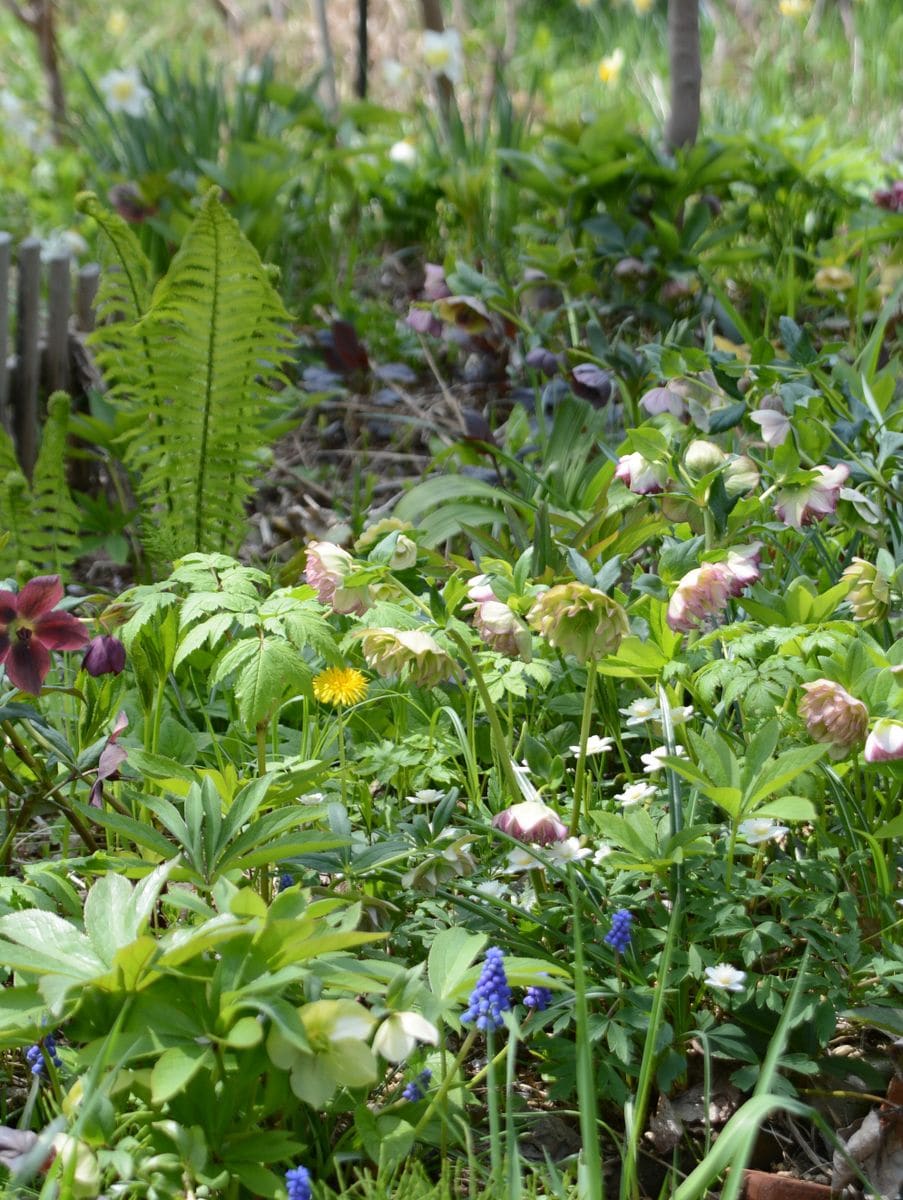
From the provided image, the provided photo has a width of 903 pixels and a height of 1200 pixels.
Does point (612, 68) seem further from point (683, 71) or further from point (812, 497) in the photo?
point (812, 497)

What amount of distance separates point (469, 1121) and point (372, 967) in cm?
20

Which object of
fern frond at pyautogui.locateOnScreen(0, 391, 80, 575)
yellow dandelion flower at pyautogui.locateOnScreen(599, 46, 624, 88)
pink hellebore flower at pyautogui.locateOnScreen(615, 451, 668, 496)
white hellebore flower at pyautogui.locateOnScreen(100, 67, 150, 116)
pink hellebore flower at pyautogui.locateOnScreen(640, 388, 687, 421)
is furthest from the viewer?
yellow dandelion flower at pyautogui.locateOnScreen(599, 46, 624, 88)

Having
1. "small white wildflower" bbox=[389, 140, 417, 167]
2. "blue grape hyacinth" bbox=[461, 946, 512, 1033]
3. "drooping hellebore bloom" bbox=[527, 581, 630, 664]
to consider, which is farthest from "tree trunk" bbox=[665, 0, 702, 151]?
"blue grape hyacinth" bbox=[461, 946, 512, 1033]

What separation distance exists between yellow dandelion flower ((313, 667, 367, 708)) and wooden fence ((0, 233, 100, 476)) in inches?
55.3

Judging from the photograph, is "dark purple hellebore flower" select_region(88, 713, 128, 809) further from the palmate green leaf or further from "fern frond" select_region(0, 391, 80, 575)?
"fern frond" select_region(0, 391, 80, 575)

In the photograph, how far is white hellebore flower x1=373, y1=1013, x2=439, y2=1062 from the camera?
0.96 m

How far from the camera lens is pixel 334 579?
4.33 feet

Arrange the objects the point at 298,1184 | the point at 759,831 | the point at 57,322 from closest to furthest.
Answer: the point at 298,1184, the point at 759,831, the point at 57,322

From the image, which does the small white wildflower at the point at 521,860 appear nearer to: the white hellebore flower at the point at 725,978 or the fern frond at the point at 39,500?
the white hellebore flower at the point at 725,978

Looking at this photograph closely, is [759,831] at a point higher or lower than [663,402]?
lower

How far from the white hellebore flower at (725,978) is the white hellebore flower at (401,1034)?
321mm

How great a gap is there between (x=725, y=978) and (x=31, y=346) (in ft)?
6.67

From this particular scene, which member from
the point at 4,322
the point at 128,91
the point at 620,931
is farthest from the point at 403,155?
the point at 620,931

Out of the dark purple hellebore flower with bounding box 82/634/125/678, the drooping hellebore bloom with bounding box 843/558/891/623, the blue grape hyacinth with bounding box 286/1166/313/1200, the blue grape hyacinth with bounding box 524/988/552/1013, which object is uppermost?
the drooping hellebore bloom with bounding box 843/558/891/623
